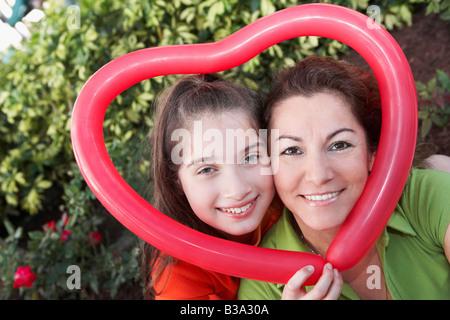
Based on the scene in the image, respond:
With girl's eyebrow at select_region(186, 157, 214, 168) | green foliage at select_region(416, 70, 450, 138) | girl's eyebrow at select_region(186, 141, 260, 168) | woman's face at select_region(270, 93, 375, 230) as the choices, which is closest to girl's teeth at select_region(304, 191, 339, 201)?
woman's face at select_region(270, 93, 375, 230)

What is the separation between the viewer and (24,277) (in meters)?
2.86

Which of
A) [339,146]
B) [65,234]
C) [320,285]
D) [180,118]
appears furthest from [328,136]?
[65,234]

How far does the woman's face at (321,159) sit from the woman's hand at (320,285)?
0.19m

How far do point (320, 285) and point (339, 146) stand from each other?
1.72 ft

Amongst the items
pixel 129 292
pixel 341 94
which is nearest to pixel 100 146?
pixel 341 94

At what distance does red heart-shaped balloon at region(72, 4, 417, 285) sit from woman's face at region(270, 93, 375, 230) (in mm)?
75

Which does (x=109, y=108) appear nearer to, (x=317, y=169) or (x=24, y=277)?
(x=24, y=277)

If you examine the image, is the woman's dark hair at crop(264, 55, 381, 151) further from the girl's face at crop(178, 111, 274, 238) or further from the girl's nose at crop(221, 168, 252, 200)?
the girl's nose at crop(221, 168, 252, 200)

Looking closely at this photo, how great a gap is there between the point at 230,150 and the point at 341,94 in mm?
504

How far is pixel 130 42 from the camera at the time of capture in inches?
134

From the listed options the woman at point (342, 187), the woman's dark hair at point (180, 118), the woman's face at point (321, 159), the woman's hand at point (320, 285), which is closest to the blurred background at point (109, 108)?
the woman's dark hair at point (180, 118)

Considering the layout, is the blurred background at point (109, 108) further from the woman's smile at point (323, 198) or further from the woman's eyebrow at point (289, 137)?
the woman's smile at point (323, 198)

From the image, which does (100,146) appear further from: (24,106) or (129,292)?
(24,106)

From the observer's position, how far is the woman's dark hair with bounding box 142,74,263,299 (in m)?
1.94
